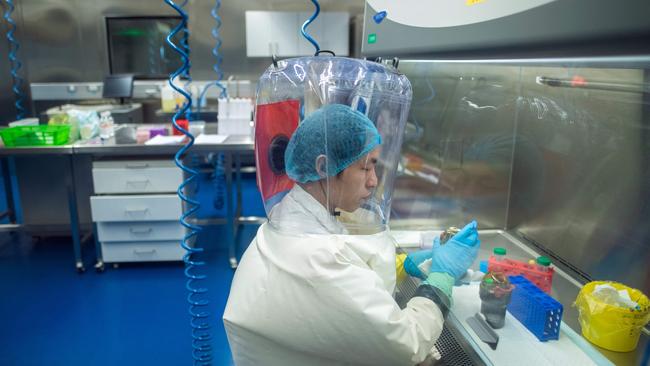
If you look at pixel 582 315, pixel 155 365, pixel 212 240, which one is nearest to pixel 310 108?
pixel 582 315

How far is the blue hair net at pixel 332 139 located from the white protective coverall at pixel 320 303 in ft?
0.28

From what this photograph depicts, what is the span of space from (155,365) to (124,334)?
13.6 inches

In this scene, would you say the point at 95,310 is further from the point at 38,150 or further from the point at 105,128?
the point at 105,128

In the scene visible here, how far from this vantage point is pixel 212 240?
353 centimetres

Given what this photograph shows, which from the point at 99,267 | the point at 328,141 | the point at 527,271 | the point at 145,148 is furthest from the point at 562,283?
the point at 99,267

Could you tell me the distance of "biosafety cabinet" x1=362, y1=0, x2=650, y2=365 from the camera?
0.58m

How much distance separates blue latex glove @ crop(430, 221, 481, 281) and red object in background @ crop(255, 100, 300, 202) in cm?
41

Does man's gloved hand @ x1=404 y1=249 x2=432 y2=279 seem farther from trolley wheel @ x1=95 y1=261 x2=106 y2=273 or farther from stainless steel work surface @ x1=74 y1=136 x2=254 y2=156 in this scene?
trolley wheel @ x1=95 y1=261 x2=106 y2=273

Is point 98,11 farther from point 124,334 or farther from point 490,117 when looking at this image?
point 490,117

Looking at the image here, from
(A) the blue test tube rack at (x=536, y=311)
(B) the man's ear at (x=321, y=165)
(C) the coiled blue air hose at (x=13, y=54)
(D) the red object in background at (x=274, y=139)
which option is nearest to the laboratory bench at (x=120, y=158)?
(C) the coiled blue air hose at (x=13, y=54)

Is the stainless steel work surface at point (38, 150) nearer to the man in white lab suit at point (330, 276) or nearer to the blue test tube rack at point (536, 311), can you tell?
the man in white lab suit at point (330, 276)

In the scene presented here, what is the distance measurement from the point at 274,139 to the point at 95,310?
2.11 metres

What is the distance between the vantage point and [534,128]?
142cm

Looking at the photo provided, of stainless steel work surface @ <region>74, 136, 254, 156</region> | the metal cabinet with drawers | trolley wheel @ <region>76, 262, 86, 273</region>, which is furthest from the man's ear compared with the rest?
trolley wheel @ <region>76, 262, 86, 273</region>
